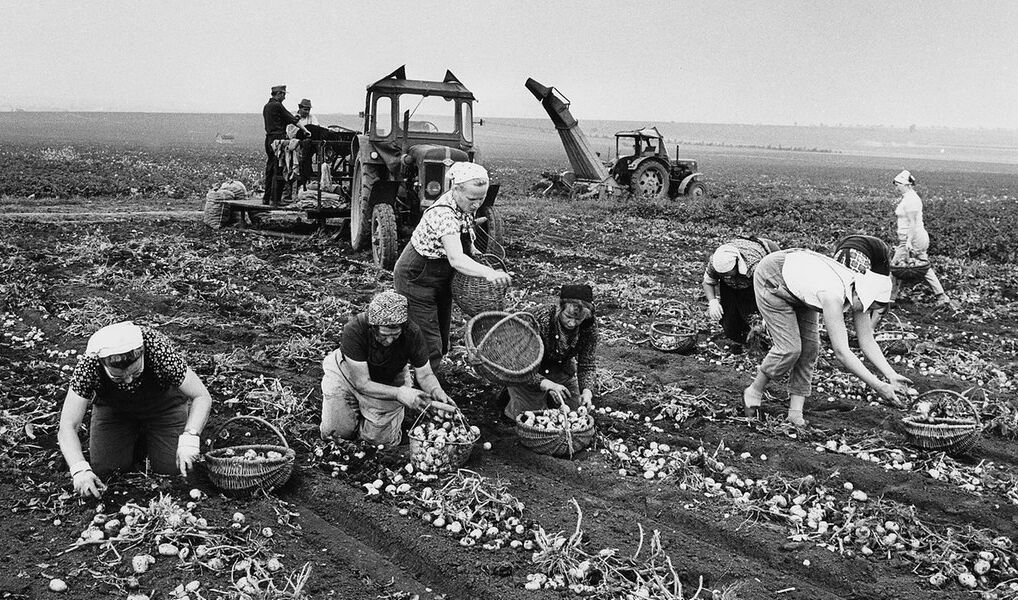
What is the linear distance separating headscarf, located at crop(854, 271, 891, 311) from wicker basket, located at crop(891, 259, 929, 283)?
4.33 metres

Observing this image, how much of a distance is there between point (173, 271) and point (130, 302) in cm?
160

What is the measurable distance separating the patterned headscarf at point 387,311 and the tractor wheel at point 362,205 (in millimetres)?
6410

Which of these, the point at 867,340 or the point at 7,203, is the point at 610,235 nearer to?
the point at 867,340

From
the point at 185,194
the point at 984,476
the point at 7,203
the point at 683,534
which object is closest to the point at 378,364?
the point at 683,534

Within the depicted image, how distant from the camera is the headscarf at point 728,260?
251 inches

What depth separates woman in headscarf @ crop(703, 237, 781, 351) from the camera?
251 inches

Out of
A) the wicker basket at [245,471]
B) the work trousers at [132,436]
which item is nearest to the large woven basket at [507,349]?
the wicker basket at [245,471]

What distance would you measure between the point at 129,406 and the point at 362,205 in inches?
263

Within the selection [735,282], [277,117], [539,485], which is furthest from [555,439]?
[277,117]

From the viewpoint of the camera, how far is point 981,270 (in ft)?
37.7

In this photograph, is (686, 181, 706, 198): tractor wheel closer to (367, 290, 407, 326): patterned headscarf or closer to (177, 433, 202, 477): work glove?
(367, 290, 407, 326): patterned headscarf

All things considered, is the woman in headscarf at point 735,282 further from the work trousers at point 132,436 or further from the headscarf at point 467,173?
the work trousers at point 132,436

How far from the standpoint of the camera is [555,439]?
4.78 m

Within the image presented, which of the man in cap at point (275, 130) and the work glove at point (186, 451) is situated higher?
the man in cap at point (275, 130)
